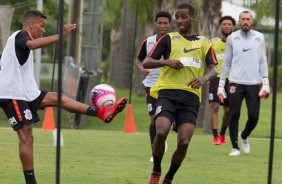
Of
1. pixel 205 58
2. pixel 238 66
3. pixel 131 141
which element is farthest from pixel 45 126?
pixel 205 58

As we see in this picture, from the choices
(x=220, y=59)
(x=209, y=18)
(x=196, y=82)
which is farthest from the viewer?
(x=209, y=18)

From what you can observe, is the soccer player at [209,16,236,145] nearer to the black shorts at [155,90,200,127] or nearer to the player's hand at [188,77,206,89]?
the black shorts at [155,90,200,127]

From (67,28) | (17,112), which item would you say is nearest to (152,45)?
(17,112)

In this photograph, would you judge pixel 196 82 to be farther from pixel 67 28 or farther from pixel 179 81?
pixel 67 28

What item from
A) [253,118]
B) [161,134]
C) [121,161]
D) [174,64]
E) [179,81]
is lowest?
[121,161]

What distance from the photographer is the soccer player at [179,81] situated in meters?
10.7

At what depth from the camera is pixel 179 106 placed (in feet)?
35.8

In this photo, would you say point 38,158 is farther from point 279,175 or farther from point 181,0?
point 181,0

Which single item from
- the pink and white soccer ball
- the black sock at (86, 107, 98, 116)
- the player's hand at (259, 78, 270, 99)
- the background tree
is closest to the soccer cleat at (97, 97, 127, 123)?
the black sock at (86, 107, 98, 116)

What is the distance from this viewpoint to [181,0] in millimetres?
26203

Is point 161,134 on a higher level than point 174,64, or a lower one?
lower

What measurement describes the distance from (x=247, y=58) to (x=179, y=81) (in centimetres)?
457

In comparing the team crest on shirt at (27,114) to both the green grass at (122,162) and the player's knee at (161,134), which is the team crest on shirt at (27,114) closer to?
the green grass at (122,162)

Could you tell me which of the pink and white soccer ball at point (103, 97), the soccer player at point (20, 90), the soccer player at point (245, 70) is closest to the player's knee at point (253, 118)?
the soccer player at point (245, 70)
